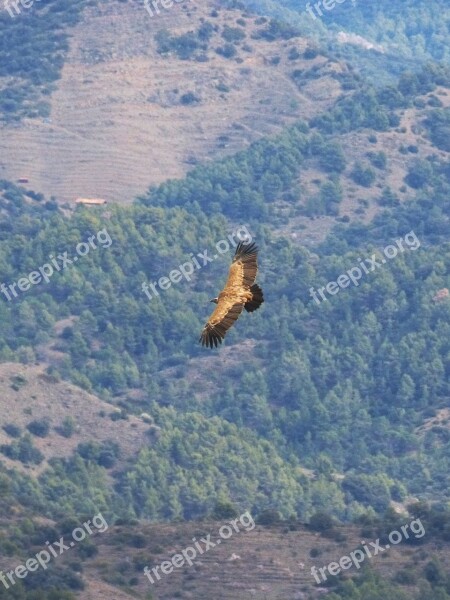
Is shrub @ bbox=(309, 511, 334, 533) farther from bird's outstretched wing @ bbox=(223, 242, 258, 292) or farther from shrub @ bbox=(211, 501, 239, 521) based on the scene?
bird's outstretched wing @ bbox=(223, 242, 258, 292)

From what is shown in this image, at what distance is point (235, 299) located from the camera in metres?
57.9

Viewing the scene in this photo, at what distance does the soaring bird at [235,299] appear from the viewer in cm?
5747

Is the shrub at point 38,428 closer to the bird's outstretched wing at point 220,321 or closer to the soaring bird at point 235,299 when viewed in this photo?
the soaring bird at point 235,299

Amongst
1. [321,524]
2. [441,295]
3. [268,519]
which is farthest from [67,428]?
[441,295]

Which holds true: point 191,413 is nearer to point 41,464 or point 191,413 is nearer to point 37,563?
point 41,464

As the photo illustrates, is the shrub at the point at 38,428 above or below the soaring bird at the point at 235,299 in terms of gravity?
below

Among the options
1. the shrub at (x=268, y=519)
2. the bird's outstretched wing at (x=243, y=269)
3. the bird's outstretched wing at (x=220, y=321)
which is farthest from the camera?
the shrub at (x=268, y=519)

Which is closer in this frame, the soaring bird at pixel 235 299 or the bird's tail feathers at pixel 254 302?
the soaring bird at pixel 235 299

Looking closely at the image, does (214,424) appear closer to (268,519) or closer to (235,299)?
(268,519)

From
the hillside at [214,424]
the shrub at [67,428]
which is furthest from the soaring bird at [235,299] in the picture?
the shrub at [67,428]

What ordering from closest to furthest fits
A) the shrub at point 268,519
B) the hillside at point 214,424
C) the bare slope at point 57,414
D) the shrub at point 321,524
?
the hillside at point 214,424, the shrub at point 321,524, the shrub at point 268,519, the bare slope at point 57,414

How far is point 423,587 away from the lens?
108688 millimetres

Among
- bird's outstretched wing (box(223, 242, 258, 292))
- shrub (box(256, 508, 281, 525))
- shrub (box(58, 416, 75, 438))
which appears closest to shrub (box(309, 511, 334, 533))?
shrub (box(256, 508, 281, 525))

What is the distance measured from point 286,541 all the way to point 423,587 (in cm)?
734
